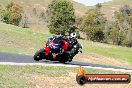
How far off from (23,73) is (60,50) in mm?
5858

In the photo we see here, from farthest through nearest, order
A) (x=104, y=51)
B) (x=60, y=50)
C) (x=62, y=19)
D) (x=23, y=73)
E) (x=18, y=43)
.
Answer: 1. (x=62, y=19)
2. (x=104, y=51)
3. (x=18, y=43)
4. (x=60, y=50)
5. (x=23, y=73)

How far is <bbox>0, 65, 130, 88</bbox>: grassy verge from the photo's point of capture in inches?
686

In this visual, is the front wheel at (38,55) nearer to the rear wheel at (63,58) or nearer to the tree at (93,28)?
the rear wheel at (63,58)

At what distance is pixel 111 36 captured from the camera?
137000mm

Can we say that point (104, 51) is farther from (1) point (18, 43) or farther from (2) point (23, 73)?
(2) point (23, 73)

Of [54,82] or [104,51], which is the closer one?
[54,82]

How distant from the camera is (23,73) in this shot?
20047 millimetres

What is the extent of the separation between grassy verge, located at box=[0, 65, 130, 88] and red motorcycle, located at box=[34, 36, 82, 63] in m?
2.63

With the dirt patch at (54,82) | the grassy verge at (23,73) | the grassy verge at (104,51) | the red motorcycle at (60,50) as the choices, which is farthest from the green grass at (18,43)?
the dirt patch at (54,82)

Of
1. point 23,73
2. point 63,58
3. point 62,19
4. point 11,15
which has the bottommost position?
point 11,15

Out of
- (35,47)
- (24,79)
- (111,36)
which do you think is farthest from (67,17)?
(24,79)

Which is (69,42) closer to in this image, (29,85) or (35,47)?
(29,85)

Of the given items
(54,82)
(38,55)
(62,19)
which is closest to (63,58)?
(38,55)

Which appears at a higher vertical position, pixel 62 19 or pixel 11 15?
pixel 62 19
